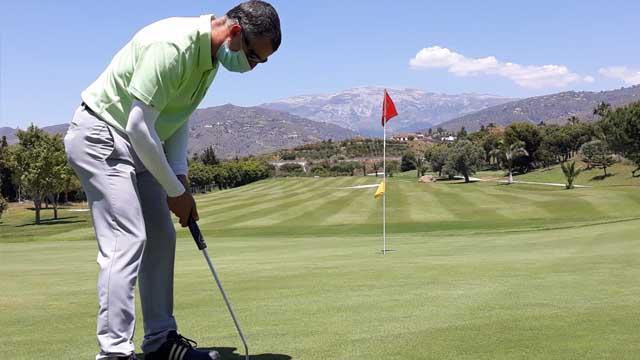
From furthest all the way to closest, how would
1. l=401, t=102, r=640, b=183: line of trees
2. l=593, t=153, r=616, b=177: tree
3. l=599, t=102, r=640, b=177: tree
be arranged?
l=593, t=153, r=616, b=177: tree
l=401, t=102, r=640, b=183: line of trees
l=599, t=102, r=640, b=177: tree

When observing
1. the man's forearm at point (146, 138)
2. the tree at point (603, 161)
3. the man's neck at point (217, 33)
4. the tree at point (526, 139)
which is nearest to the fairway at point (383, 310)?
the man's forearm at point (146, 138)

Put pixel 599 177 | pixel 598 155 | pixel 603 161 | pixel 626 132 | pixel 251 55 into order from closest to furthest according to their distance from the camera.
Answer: pixel 251 55 < pixel 626 132 < pixel 599 177 < pixel 603 161 < pixel 598 155

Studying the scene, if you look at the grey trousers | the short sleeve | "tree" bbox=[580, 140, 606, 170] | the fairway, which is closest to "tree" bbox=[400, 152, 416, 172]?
"tree" bbox=[580, 140, 606, 170]

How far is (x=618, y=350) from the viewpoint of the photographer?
4.20 meters

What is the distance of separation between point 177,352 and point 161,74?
1.86 metres

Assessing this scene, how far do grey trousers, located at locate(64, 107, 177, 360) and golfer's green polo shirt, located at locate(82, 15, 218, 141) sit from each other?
17 cm

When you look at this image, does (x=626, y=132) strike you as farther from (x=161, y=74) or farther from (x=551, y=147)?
(x=161, y=74)

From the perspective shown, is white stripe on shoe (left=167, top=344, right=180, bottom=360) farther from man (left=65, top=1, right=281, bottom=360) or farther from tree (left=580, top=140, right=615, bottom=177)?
tree (left=580, top=140, right=615, bottom=177)

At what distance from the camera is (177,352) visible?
412 centimetres

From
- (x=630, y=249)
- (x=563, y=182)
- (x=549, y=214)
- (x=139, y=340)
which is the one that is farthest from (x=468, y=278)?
(x=563, y=182)

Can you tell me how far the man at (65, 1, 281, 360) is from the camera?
3627 millimetres

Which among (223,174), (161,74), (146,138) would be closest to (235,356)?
(146,138)

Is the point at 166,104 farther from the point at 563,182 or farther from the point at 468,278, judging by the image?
the point at 563,182

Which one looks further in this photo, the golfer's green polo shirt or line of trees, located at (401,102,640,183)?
line of trees, located at (401,102,640,183)
